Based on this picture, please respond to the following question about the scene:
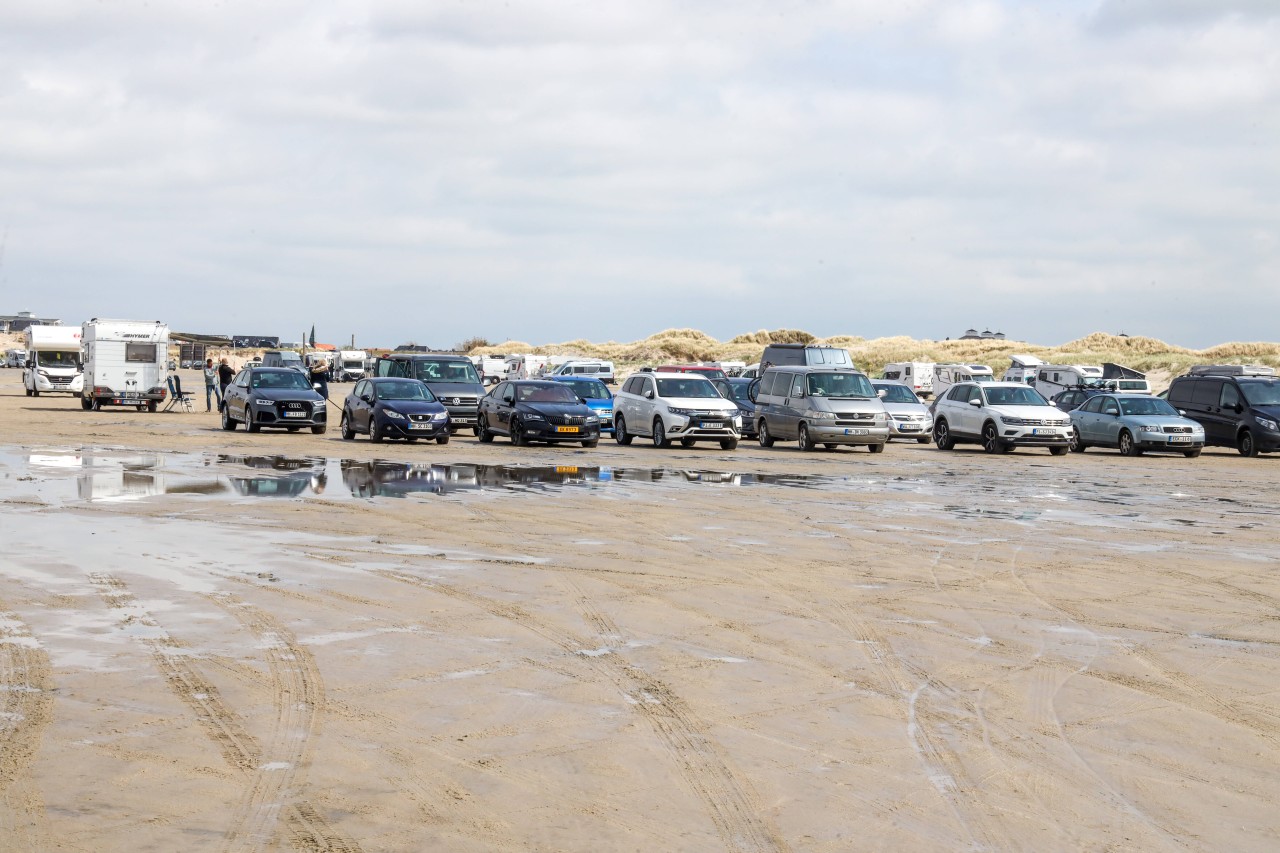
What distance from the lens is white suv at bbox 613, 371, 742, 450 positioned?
30.4m

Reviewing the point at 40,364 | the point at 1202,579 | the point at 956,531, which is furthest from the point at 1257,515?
→ the point at 40,364

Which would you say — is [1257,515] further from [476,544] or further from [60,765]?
[60,765]

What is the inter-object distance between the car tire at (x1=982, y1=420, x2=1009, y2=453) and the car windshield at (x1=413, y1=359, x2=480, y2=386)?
503 inches

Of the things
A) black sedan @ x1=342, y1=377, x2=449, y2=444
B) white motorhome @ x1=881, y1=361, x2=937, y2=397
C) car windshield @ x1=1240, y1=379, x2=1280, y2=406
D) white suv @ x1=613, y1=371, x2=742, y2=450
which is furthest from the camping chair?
car windshield @ x1=1240, y1=379, x2=1280, y2=406

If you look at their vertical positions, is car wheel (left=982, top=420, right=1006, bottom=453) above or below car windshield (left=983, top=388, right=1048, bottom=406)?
below

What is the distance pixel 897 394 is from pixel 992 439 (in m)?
5.60

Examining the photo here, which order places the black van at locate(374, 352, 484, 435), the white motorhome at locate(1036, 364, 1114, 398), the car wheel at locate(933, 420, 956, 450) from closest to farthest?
1. the car wheel at locate(933, 420, 956, 450)
2. the black van at locate(374, 352, 484, 435)
3. the white motorhome at locate(1036, 364, 1114, 398)

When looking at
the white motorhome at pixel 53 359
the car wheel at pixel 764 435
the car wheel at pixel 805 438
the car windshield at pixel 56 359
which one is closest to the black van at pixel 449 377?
the car wheel at pixel 764 435

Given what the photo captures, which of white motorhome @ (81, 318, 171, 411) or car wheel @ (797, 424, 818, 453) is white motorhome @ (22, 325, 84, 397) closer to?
white motorhome @ (81, 318, 171, 411)

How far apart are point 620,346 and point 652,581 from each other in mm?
107012

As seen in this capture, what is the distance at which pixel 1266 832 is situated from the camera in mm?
5336

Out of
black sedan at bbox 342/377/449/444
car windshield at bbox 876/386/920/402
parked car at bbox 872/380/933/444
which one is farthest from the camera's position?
car windshield at bbox 876/386/920/402

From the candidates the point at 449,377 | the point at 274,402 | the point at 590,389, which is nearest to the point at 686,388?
the point at 590,389

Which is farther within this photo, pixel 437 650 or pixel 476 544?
pixel 476 544
